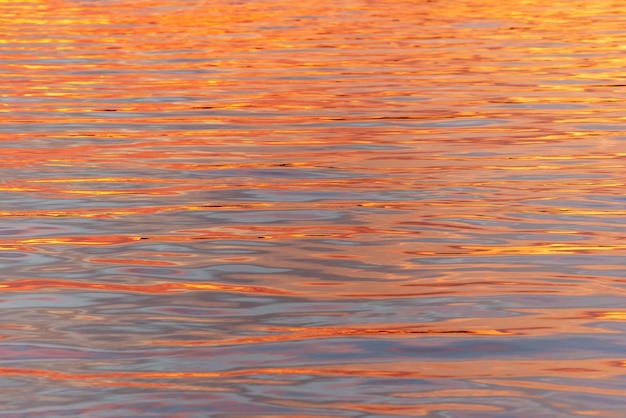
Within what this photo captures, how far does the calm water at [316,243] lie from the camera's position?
3709 mm

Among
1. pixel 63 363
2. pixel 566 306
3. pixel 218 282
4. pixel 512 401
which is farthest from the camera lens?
pixel 218 282

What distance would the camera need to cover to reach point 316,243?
5.38 meters

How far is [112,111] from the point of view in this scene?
9500 millimetres

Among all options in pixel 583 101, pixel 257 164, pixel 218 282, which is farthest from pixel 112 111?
pixel 218 282

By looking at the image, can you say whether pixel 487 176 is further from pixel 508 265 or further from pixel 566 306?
pixel 566 306

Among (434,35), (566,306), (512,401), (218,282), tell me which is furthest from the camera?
(434,35)

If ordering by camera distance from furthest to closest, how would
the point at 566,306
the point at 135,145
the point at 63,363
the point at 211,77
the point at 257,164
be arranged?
the point at 211,77 < the point at 135,145 < the point at 257,164 < the point at 566,306 < the point at 63,363

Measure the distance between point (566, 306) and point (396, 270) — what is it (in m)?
0.76

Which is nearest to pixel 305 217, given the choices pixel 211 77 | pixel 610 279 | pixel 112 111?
pixel 610 279

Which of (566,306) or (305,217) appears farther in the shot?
(305,217)

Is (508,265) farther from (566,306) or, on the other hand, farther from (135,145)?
(135,145)

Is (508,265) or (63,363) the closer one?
(63,363)

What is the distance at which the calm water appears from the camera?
3.71 m

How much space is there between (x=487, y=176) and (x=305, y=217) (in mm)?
1288
